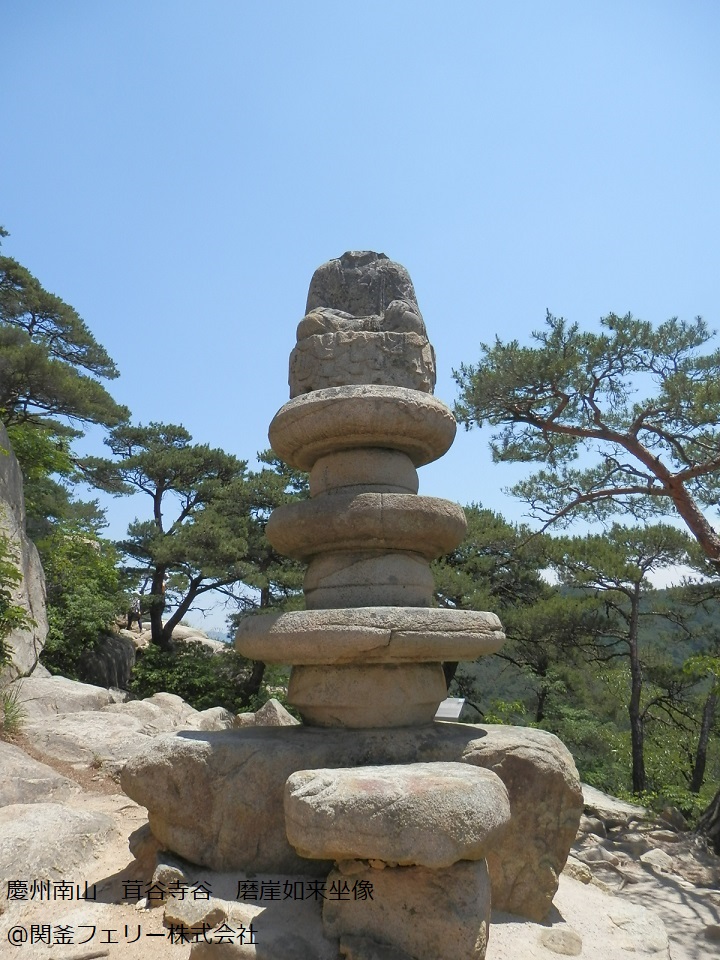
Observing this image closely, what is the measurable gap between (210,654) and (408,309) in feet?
49.8

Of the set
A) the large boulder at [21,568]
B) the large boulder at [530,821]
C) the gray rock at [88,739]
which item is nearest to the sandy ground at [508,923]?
the large boulder at [530,821]

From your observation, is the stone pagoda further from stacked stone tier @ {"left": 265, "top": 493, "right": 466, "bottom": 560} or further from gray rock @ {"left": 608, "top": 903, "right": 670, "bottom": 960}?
gray rock @ {"left": 608, "top": 903, "right": 670, "bottom": 960}

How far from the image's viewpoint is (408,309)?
4547 millimetres

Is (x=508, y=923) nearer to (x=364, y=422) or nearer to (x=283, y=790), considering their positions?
(x=283, y=790)

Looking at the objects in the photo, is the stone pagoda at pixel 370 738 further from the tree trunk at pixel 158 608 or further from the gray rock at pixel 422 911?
the tree trunk at pixel 158 608

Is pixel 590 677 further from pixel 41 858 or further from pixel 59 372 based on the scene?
pixel 59 372

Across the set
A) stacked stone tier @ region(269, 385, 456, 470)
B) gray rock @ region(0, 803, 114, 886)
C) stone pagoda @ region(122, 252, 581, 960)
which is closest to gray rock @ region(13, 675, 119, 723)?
gray rock @ region(0, 803, 114, 886)

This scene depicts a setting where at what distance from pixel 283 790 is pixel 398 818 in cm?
87

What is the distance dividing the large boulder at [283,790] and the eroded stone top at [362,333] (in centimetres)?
219

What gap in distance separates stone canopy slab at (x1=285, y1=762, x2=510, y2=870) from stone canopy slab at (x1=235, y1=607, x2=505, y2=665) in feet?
2.40

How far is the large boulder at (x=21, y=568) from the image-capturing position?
346 inches

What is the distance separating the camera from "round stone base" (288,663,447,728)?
11.8ft

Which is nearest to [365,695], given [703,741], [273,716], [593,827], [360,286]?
[360,286]

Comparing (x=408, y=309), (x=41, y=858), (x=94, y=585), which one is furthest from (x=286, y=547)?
(x=94, y=585)
